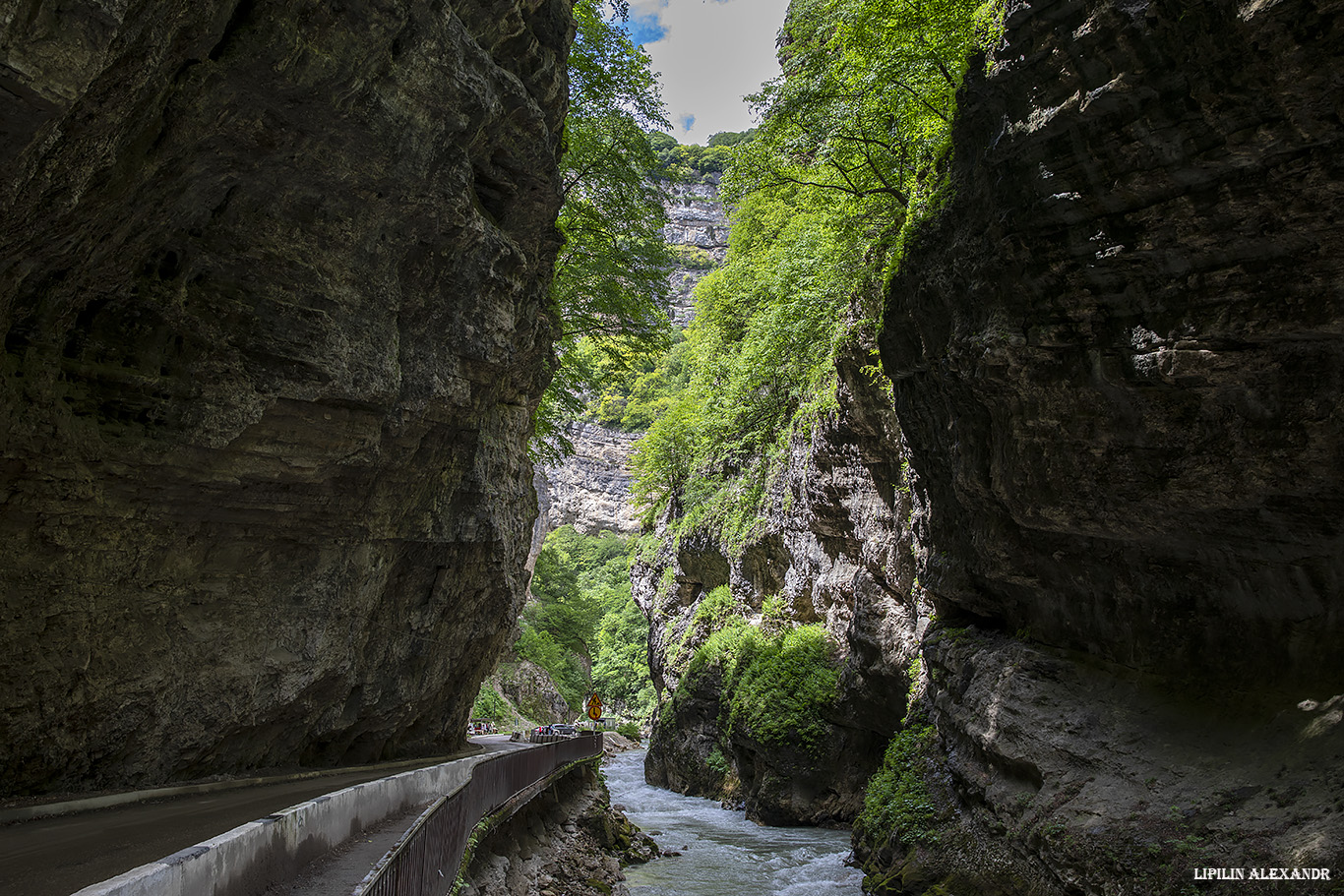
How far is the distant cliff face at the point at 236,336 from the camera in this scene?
5.89 m

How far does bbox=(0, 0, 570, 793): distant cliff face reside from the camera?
5.89 meters

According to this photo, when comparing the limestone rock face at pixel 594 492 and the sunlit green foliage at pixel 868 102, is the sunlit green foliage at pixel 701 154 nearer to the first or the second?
the limestone rock face at pixel 594 492

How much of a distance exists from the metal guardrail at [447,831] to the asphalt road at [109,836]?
1.71 m

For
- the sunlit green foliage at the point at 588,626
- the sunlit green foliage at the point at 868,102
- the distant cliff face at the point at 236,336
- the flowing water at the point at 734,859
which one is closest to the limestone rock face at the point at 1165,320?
the sunlit green foliage at the point at 868,102

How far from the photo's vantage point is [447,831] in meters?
6.66

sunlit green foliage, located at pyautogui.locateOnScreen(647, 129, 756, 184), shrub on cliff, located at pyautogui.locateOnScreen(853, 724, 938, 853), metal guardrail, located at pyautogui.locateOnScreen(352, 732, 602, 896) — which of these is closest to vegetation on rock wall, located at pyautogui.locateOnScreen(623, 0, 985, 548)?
shrub on cliff, located at pyautogui.locateOnScreen(853, 724, 938, 853)

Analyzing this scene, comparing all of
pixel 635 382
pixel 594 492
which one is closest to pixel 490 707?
pixel 635 382

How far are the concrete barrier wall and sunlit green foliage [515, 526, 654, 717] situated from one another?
2354 centimetres

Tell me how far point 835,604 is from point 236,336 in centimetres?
1619

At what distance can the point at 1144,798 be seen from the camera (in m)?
7.75

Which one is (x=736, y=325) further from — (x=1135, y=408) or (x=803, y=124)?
(x=1135, y=408)

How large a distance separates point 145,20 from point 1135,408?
9.73 metres

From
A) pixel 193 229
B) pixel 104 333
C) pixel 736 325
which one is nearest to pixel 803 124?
pixel 193 229

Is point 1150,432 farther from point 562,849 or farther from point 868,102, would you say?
point 562,849
